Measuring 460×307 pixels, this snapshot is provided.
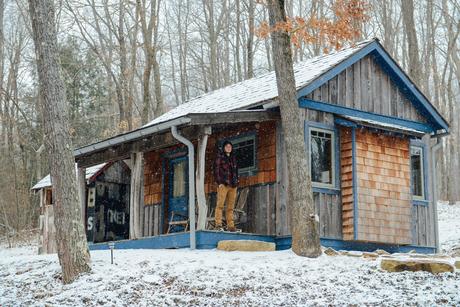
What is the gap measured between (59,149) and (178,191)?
6173 mm

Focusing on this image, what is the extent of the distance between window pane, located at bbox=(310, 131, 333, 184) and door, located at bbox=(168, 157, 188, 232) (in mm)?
3659

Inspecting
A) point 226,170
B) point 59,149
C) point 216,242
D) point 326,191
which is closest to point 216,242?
point 216,242

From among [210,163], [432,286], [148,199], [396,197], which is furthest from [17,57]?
[432,286]

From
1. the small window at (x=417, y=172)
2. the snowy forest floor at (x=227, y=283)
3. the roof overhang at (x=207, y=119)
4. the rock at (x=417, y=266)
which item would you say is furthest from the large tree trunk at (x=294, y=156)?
the small window at (x=417, y=172)

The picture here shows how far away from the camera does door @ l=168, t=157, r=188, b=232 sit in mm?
16781

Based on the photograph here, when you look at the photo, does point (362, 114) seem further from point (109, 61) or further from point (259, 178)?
point (109, 61)

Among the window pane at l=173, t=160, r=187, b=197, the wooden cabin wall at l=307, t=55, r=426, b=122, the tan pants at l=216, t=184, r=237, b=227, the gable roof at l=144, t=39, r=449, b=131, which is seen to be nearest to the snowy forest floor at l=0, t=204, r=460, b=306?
the tan pants at l=216, t=184, r=237, b=227

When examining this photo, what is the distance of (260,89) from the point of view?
1641 centimetres

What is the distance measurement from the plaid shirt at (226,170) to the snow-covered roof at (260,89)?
1076mm

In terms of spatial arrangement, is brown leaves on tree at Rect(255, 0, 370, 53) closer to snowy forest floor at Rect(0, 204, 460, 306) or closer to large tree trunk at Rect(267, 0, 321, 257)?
large tree trunk at Rect(267, 0, 321, 257)

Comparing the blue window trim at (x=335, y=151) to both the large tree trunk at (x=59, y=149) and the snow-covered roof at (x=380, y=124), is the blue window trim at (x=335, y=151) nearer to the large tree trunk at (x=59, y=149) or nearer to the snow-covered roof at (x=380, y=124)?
the snow-covered roof at (x=380, y=124)

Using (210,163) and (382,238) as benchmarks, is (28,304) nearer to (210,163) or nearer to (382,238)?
(210,163)

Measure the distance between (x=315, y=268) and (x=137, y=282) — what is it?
2.91 meters

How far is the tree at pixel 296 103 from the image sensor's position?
12.2m
